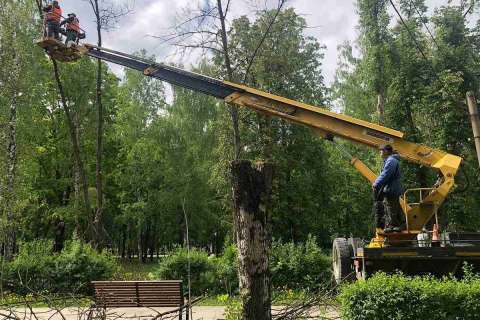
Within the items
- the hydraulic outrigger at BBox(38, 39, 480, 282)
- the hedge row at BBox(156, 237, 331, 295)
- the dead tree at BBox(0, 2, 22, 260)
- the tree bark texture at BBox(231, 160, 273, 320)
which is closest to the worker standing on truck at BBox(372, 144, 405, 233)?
the hydraulic outrigger at BBox(38, 39, 480, 282)

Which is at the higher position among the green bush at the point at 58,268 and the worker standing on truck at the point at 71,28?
the worker standing on truck at the point at 71,28

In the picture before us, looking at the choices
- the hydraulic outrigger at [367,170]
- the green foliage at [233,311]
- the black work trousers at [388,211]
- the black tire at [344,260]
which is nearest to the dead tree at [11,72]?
the hydraulic outrigger at [367,170]

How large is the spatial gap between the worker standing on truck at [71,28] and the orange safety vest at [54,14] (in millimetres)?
150

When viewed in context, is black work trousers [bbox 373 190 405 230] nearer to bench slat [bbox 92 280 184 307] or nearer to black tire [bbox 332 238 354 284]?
black tire [bbox 332 238 354 284]

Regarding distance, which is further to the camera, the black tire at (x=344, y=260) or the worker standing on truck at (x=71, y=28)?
the worker standing on truck at (x=71, y=28)

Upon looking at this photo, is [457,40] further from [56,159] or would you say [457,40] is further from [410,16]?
[56,159]

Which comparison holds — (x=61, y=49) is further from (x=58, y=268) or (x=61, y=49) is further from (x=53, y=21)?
(x=58, y=268)

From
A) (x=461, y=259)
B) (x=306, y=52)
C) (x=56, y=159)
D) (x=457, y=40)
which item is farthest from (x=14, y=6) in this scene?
(x=461, y=259)

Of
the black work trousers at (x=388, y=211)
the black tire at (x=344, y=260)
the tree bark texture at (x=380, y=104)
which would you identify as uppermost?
the tree bark texture at (x=380, y=104)

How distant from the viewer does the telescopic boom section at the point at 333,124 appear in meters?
9.96

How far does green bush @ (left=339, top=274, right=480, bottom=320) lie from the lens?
6195 mm

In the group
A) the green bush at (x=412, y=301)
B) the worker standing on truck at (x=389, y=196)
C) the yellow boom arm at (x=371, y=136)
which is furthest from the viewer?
the yellow boom arm at (x=371, y=136)

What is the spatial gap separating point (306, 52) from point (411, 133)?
7.63 meters

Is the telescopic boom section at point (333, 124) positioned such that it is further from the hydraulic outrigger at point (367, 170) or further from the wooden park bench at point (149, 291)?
the wooden park bench at point (149, 291)
